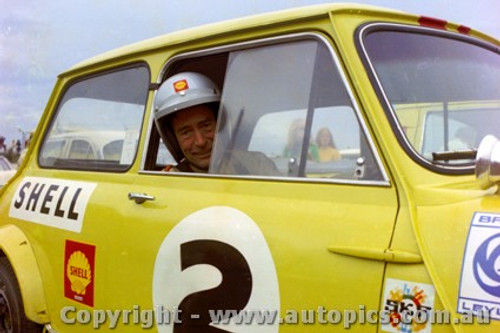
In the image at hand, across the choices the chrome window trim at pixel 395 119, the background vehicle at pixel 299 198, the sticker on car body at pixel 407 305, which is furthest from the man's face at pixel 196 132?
the sticker on car body at pixel 407 305

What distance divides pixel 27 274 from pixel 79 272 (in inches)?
21.5

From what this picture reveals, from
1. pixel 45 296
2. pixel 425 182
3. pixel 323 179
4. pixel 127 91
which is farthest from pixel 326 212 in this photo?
pixel 45 296

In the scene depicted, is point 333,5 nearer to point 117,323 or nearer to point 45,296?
point 117,323

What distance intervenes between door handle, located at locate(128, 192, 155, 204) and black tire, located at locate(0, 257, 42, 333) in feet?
4.16

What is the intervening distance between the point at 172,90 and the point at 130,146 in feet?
1.37

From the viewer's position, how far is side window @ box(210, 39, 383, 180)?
194cm

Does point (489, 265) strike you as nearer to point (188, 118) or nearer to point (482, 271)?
point (482, 271)

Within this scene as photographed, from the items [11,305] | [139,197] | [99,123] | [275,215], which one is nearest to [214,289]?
[275,215]

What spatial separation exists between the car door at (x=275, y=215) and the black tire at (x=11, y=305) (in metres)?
1.25

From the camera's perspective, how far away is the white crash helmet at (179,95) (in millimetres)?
2650

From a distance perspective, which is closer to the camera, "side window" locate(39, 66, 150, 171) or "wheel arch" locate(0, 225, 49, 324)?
"side window" locate(39, 66, 150, 171)

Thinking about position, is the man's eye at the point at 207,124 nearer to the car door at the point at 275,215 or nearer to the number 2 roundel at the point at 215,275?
the car door at the point at 275,215

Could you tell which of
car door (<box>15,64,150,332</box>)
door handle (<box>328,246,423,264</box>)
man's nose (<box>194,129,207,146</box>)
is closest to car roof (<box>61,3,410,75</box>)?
car door (<box>15,64,150,332</box>)

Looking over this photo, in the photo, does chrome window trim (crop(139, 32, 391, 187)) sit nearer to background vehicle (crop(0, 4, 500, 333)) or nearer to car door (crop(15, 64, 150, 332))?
background vehicle (crop(0, 4, 500, 333))
